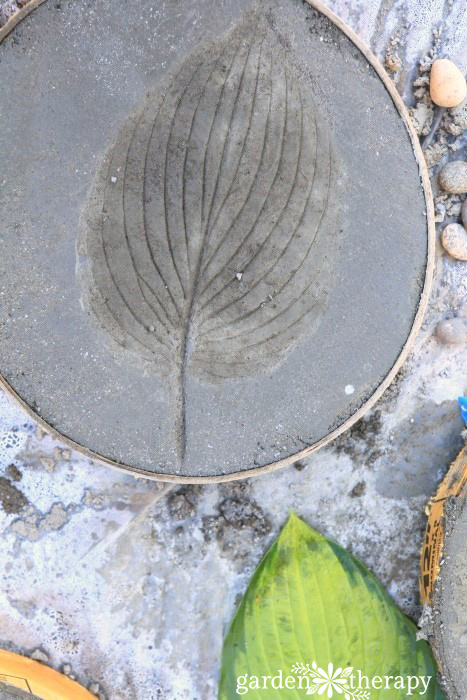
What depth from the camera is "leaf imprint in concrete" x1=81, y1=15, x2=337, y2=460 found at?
1922mm

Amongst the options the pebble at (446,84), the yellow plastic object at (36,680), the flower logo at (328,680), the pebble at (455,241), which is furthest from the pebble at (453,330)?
the yellow plastic object at (36,680)

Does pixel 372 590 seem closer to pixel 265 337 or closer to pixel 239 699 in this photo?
pixel 239 699

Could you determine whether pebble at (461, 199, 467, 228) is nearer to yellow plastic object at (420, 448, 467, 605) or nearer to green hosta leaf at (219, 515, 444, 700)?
yellow plastic object at (420, 448, 467, 605)

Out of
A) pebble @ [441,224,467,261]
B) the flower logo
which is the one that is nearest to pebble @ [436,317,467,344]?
pebble @ [441,224,467,261]

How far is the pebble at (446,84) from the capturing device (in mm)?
2152

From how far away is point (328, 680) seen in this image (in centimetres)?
227

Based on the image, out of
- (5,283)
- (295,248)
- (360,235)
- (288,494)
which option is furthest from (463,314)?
(5,283)

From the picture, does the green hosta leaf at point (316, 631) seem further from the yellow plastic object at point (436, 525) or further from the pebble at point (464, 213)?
the pebble at point (464, 213)

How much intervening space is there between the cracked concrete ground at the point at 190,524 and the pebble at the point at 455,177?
0.22 feet

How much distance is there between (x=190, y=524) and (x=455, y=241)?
1413mm

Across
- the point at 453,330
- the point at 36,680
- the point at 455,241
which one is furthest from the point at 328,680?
the point at 455,241

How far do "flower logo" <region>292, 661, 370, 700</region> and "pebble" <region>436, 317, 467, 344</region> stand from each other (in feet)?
4.09

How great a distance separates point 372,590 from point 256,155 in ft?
5.20

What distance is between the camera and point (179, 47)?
1.92 meters
